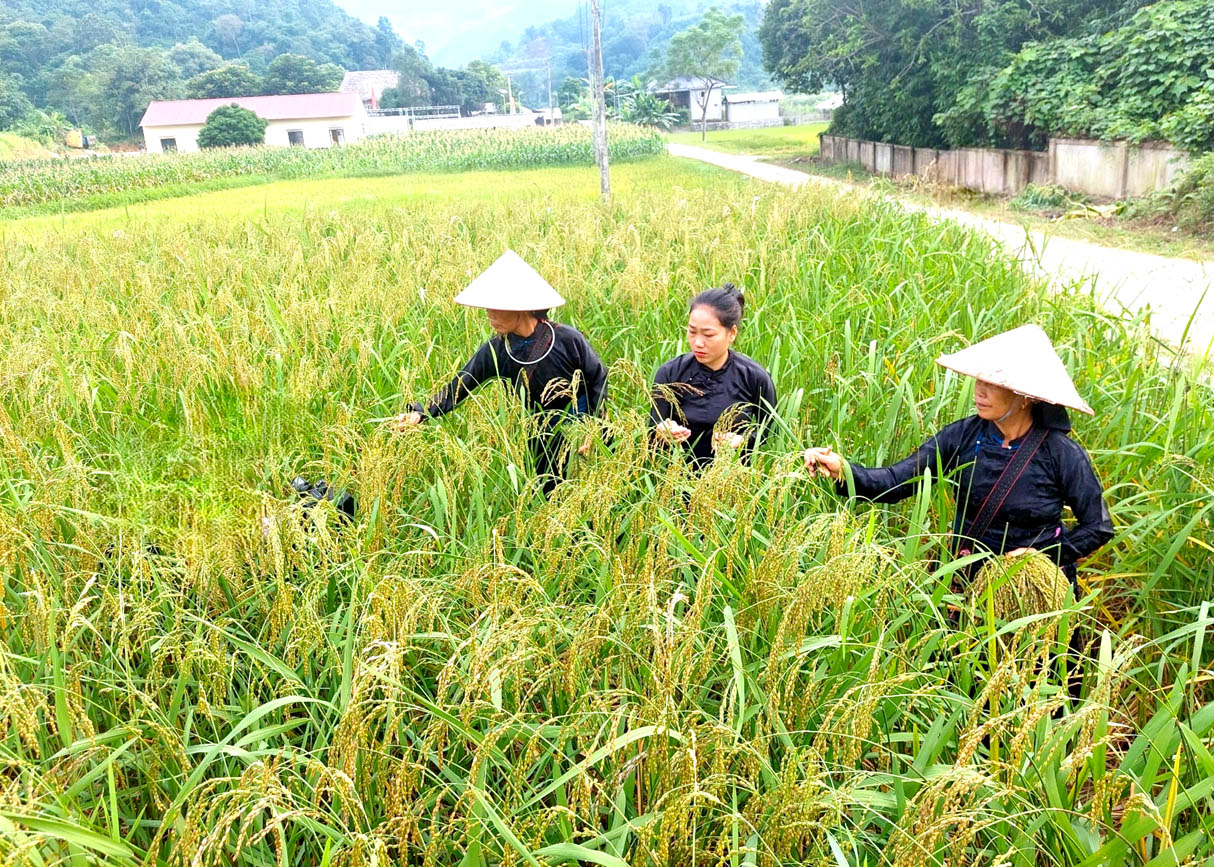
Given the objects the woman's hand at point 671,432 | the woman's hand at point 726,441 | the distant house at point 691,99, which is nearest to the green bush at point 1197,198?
the woman's hand at point 671,432

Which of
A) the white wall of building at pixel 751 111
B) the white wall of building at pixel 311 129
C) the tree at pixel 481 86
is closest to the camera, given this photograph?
the white wall of building at pixel 311 129

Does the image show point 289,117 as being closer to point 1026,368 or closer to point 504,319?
point 504,319

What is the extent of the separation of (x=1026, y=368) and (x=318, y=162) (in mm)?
28545

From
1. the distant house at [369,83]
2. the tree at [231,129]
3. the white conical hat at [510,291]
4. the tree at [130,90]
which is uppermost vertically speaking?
the distant house at [369,83]

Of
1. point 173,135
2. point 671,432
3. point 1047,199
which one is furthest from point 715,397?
point 173,135

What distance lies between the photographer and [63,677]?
177 centimetres

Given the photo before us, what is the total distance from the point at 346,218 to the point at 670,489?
26.5 ft

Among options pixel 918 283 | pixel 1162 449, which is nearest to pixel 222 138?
pixel 918 283

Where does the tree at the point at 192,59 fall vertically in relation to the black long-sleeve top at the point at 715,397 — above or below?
above

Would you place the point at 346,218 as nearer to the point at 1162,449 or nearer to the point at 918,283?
the point at 918,283

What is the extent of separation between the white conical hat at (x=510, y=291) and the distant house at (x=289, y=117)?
53.3m

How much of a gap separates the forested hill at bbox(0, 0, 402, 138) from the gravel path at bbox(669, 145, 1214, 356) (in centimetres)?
5525

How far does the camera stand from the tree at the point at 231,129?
1478 inches

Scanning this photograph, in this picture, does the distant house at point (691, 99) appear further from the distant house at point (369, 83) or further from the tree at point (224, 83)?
the tree at point (224, 83)
